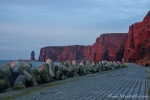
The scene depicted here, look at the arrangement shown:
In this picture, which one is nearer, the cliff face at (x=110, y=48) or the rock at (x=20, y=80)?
the rock at (x=20, y=80)

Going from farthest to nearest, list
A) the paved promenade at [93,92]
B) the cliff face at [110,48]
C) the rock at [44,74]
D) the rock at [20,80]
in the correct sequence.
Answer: the cliff face at [110,48]
the rock at [44,74]
the rock at [20,80]
the paved promenade at [93,92]

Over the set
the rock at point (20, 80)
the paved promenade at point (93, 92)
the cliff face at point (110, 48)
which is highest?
the cliff face at point (110, 48)

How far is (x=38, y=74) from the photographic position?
50.7ft

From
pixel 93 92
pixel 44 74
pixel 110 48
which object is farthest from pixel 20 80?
pixel 110 48

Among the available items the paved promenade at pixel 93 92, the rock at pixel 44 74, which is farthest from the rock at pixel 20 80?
the rock at pixel 44 74

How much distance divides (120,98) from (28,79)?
5.93 meters

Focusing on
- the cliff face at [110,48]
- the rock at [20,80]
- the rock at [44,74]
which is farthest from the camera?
the cliff face at [110,48]

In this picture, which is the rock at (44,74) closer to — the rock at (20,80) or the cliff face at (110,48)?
the rock at (20,80)

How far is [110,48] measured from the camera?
529 ft

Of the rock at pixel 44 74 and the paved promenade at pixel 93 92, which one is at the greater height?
the rock at pixel 44 74

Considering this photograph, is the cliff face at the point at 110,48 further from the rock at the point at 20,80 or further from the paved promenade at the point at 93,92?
the rock at the point at 20,80

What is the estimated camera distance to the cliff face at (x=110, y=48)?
493 ft

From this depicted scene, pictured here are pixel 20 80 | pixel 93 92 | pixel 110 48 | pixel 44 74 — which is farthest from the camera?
pixel 110 48

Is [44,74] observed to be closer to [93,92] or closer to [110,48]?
[93,92]
